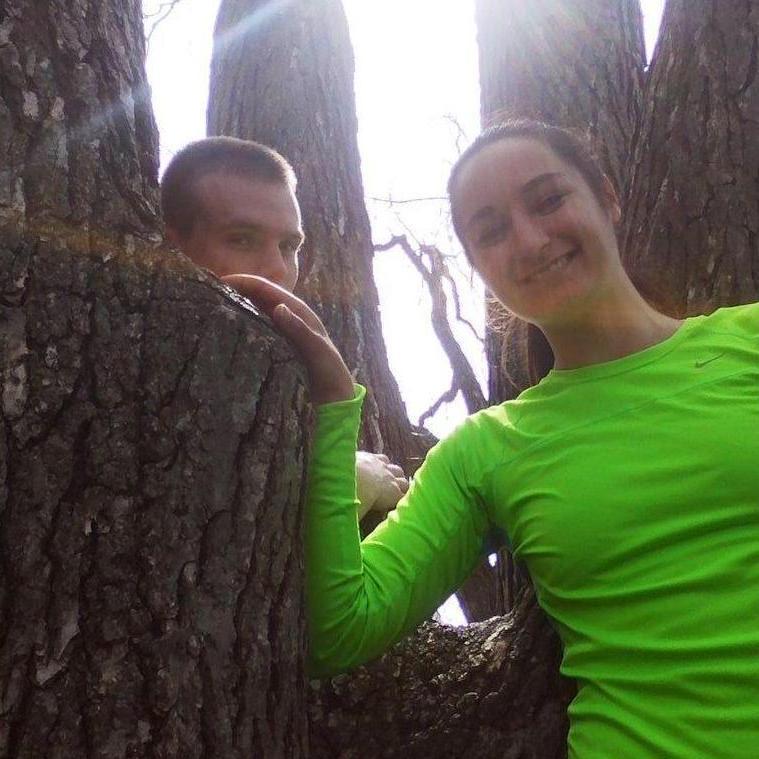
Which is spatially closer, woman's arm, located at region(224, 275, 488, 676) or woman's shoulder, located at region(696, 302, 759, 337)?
woman's arm, located at region(224, 275, 488, 676)

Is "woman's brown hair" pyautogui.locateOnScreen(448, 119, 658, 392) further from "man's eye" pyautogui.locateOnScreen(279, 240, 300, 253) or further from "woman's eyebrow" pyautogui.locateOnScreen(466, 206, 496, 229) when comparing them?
"man's eye" pyautogui.locateOnScreen(279, 240, 300, 253)

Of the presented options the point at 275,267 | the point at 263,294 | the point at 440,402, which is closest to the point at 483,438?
the point at 263,294

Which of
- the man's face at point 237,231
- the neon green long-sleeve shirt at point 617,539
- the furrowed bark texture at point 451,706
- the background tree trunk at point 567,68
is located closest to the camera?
the neon green long-sleeve shirt at point 617,539

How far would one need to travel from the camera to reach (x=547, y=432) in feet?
5.09

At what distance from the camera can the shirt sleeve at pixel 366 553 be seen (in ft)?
4.33

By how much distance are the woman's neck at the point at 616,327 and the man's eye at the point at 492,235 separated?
0.22 m

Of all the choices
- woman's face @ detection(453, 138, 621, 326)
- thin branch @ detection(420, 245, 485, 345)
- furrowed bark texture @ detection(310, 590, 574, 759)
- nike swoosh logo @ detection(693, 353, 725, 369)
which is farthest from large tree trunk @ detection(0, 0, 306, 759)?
thin branch @ detection(420, 245, 485, 345)

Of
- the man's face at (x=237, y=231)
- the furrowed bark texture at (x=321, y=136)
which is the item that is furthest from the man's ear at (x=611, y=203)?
the furrowed bark texture at (x=321, y=136)

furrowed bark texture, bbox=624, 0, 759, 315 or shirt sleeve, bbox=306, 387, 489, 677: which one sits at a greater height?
furrowed bark texture, bbox=624, 0, 759, 315

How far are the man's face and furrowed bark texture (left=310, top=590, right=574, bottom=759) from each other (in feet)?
3.30

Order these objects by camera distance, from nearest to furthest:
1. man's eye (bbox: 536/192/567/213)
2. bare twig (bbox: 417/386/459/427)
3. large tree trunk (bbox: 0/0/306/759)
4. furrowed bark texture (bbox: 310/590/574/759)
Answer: large tree trunk (bbox: 0/0/306/759)
furrowed bark texture (bbox: 310/590/574/759)
man's eye (bbox: 536/192/567/213)
bare twig (bbox: 417/386/459/427)

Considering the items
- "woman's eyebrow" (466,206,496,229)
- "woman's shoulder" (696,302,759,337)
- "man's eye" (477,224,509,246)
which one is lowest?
"woman's shoulder" (696,302,759,337)

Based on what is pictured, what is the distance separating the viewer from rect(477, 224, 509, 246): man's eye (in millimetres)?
1697

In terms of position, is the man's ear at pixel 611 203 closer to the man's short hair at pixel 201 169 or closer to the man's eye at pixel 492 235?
the man's eye at pixel 492 235
